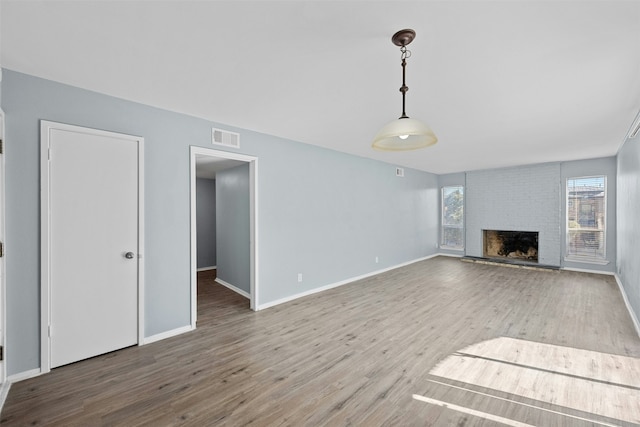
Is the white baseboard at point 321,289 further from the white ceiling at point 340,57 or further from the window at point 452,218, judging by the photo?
the white ceiling at point 340,57

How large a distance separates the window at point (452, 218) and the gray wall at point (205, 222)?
7.01m

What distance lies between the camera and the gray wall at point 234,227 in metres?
4.45

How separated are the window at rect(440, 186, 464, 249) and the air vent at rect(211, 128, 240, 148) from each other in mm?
7098

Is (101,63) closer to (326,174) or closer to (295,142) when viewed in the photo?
(295,142)

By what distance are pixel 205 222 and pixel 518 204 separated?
8358 millimetres

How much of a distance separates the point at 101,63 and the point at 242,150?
176cm

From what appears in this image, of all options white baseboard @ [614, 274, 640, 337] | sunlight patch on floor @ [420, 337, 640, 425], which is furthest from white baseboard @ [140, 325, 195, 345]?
white baseboard @ [614, 274, 640, 337]

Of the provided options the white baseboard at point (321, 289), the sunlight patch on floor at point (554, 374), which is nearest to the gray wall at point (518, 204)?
the white baseboard at point (321, 289)

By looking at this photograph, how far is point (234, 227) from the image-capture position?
4805 mm

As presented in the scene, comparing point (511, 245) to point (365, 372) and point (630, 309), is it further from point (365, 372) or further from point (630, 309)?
point (365, 372)

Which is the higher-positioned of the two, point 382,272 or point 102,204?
point 102,204

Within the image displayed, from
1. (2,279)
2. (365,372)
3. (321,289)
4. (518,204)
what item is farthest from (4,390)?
(518,204)

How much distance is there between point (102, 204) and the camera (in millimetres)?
2652

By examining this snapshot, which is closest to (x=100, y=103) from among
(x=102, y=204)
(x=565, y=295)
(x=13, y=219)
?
(x=102, y=204)
